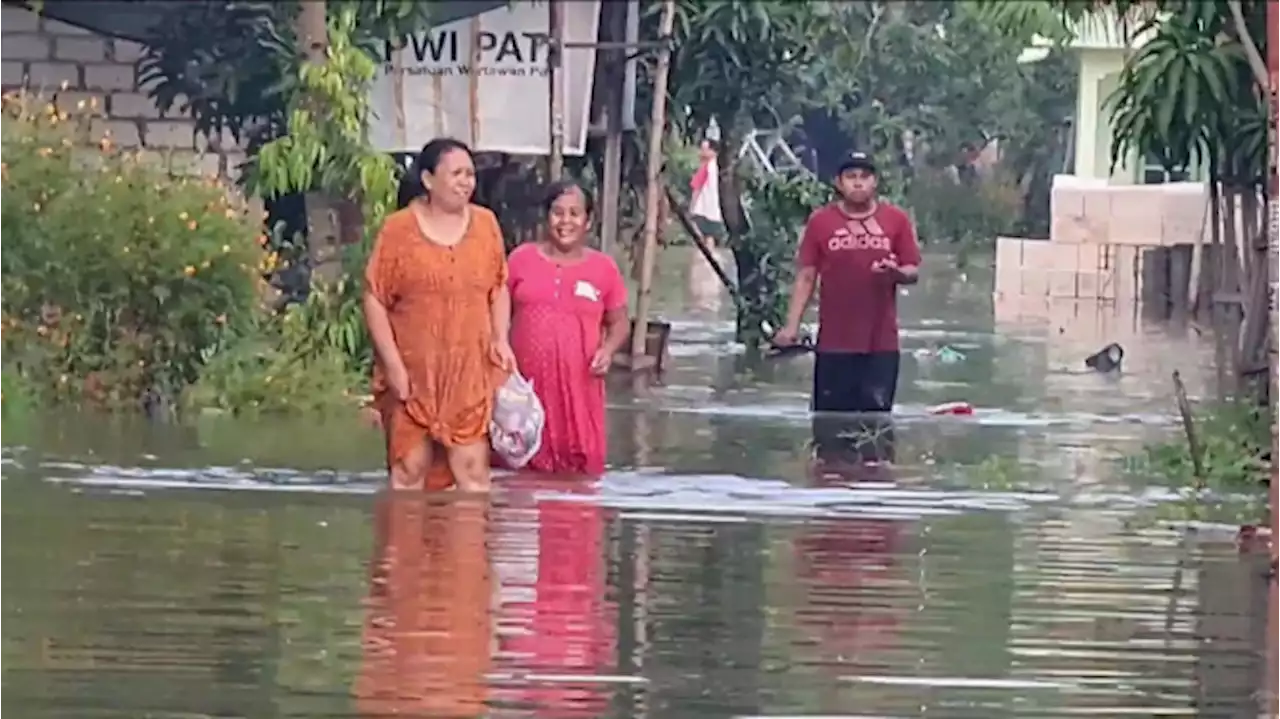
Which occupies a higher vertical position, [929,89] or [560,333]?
[929,89]

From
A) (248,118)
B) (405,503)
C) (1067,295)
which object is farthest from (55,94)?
(1067,295)

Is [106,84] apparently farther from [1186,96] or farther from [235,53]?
[1186,96]

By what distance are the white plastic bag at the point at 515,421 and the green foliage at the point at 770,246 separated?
11.0 meters

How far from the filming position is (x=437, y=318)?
1135cm

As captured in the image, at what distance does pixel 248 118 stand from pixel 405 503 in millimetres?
9651

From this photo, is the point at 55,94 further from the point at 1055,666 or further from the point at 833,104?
the point at 833,104

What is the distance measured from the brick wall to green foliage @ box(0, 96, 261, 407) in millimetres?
5152

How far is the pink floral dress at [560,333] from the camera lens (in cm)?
1233

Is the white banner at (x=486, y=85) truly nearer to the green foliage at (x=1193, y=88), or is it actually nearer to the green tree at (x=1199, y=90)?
the green tree at (x=1199, y=90)

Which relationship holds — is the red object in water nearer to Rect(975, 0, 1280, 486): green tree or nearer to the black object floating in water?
Rect(975, 0, 1280, 486): green tree

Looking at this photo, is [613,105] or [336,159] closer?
[336,159]

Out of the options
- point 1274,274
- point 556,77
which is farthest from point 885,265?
point 1274,274

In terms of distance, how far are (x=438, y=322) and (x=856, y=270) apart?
383 centimetres

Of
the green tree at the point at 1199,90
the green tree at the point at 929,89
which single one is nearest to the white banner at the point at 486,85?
the green tree at the point at 1199,90
